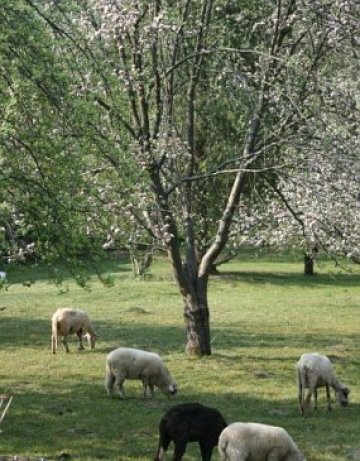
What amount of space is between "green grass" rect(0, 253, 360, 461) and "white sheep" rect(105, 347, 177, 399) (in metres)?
0.36

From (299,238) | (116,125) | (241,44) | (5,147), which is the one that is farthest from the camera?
(299,238)

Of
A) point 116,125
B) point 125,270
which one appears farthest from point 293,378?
point 125,270

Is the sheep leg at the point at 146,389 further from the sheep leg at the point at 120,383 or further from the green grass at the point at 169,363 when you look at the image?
the sheep leg at the point at 120,383

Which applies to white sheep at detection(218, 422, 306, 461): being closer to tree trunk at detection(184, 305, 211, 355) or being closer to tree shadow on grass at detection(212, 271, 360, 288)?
tree trunk at detection(184, 305, 211, 355)

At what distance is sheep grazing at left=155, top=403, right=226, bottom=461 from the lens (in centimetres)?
1398

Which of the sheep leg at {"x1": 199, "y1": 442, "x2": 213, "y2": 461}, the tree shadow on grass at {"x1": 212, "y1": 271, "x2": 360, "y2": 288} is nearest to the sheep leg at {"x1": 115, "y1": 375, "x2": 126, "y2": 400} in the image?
the sheep leg at {"x1": 199, "y1": 442, "x2": 213, "y2": 461}

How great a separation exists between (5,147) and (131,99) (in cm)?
808

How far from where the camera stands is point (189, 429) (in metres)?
14.1

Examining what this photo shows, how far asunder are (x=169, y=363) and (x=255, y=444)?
36.2ft

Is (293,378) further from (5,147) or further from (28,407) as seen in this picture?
(5,147)

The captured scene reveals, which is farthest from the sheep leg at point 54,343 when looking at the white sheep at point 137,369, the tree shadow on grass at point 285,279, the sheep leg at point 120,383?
the tree shadow on grass at point 285,279

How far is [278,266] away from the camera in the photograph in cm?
5625

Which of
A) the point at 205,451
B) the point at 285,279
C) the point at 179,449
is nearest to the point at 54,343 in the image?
the point at 205,451

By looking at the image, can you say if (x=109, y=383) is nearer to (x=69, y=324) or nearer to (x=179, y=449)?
(x=179, y=449)
